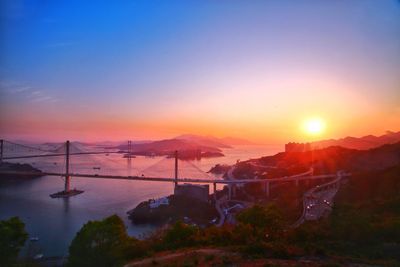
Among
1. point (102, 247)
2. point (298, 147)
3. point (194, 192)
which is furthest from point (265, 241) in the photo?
point (298, 147)

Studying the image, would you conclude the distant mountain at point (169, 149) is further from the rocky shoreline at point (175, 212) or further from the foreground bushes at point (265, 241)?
the foreground bushes at point (265, 241)

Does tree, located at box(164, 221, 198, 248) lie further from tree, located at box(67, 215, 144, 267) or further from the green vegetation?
tree, located at box(67, 215, 144, 267)

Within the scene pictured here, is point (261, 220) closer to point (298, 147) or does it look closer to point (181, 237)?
point (181, 237)

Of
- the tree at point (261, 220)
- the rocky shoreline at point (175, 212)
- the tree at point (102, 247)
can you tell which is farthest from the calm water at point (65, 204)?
the tree at point (261, 220)

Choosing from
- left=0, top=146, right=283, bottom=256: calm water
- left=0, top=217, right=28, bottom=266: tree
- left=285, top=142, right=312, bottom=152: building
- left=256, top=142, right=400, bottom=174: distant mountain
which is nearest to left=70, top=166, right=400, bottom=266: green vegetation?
left=0, top=217, right=28, bottom=266: tree

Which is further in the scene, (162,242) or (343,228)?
(162,242)

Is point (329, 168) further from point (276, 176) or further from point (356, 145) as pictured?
point (356, 145)

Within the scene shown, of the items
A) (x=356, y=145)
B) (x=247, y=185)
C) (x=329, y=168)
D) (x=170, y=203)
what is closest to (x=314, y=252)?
(x=170, y=203)
